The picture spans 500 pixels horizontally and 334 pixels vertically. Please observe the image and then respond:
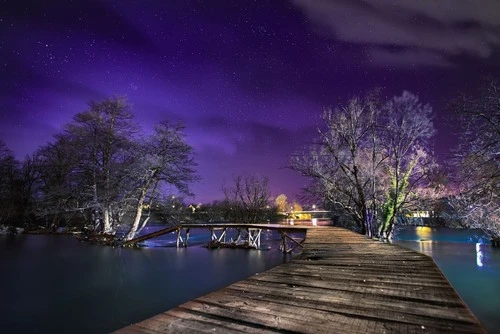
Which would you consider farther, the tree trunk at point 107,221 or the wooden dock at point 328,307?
the tree trunk at point 107,221

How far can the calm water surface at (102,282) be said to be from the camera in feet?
28.2

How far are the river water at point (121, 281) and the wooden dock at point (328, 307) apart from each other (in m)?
5.83

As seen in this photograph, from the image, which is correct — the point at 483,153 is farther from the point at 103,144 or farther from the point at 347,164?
the point at 103,144

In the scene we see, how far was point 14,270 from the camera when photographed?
14953 mm

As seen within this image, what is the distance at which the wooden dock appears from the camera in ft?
9.00

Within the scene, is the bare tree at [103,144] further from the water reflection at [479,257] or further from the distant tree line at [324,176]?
the water reflection at [479,257]

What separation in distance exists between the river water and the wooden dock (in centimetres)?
583

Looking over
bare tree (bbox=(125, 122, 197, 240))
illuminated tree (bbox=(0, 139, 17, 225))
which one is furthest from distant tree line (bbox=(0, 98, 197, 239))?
illuminated tree (bbox=(0, 139, 17, 225))

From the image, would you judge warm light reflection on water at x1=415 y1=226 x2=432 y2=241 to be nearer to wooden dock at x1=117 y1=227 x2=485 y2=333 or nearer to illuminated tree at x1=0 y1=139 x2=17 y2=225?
wooden dock at x1=117 y1=227 x2=485 y2=333

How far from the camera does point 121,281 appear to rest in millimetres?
13234

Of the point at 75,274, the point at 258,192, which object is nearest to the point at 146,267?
the point at 75,274

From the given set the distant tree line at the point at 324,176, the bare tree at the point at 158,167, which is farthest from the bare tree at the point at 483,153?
the bare tree at the point at 158,167

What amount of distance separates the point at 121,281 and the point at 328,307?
1248cm

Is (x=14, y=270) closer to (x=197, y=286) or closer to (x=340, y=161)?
(x=197, y=286)
